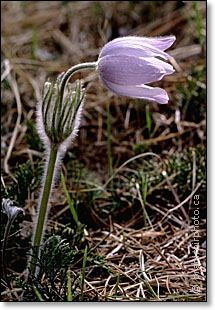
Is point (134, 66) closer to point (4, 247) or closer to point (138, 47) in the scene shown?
point (138, 47)

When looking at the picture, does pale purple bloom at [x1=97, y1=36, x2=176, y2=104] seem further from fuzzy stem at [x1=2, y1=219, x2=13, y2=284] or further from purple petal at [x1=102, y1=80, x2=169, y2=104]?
fuzzy stem at [x1=2, y1=219, x2=13, y2=284]

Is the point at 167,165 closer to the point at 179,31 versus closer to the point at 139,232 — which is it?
the point at 139,232

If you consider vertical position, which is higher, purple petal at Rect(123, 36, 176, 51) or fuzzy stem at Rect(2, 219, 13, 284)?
purple petal at Rect(123, 36, 176, 51)

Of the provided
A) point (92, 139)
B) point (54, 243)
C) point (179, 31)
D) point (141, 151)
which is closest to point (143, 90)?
point (54, 243)

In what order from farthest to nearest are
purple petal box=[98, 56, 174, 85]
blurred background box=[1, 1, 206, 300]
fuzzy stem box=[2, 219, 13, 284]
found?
blurred background box=[1, 1, 206, 300] → fuzzy stem box=[2, 219, 13, 284] → purple petal box=[98, 56, 174, 85]

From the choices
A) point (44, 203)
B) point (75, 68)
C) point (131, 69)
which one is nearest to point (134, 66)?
point (131, 69)

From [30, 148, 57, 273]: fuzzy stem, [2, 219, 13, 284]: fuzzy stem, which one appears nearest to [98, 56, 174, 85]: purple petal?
[30, 148, 57, 273]: fuzzy stem

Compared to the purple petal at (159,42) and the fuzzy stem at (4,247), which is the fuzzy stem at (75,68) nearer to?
the purple petal at (159,42)
